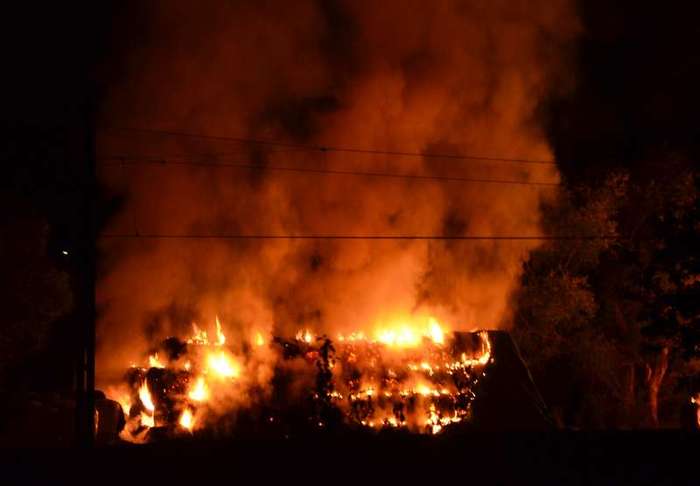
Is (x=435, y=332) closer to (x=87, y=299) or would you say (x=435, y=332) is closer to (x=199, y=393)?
(x=199, y=393)

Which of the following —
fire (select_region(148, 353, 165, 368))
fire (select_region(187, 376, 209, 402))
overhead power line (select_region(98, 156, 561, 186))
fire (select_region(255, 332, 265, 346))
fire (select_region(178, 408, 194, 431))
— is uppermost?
overhead power line (select_region(98, 156, 561, 186))

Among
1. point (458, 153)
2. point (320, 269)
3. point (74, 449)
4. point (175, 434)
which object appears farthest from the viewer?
point (458, 153)

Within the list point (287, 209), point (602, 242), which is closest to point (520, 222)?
point (602, 242)

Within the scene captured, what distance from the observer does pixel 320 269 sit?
2488 cm

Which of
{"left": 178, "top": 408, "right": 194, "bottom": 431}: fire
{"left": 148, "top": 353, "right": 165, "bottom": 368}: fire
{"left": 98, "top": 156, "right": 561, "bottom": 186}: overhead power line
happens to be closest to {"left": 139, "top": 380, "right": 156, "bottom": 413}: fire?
{"left": 148, "top": 353, "right": 165, "bottom": 368}: fire

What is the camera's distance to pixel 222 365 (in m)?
20.5

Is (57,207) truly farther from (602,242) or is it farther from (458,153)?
(602,242)

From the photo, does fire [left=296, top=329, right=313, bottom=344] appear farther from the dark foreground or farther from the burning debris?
the dark foreground

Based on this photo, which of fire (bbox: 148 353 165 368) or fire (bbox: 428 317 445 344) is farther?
fire (bbox: 428 317 445 344)

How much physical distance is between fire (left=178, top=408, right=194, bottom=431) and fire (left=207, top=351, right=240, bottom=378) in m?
1.19

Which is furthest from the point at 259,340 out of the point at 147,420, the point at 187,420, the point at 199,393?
the point at 147,420

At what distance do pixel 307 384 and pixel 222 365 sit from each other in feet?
7.10

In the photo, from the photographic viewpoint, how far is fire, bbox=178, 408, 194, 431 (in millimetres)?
19672

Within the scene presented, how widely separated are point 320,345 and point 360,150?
7.09m
